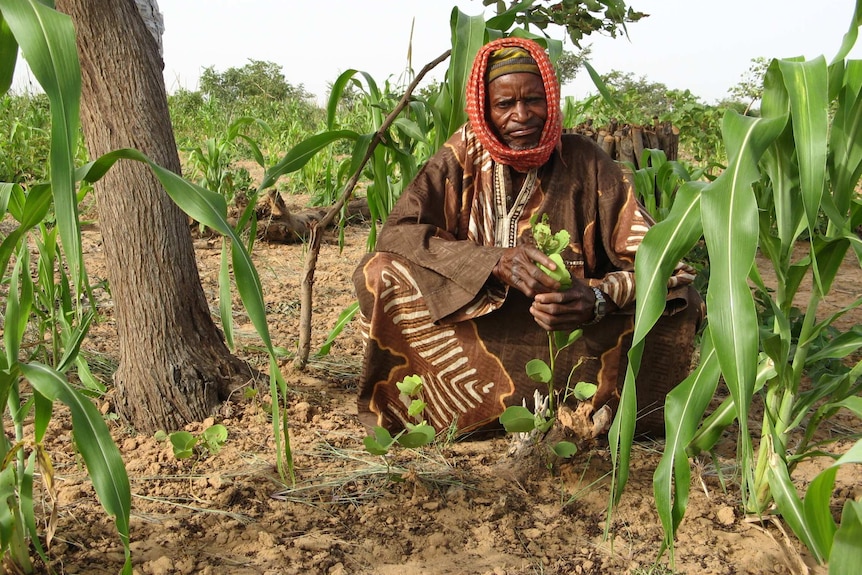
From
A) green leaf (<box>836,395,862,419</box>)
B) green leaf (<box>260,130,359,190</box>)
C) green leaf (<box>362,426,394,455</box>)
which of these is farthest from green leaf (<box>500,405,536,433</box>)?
green leaf (<box>260,130,359,190</box>)

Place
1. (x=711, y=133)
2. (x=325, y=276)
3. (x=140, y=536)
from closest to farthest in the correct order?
1. (x=140, y=536)
2. (x=325, y=276)
3. (x=711, y=133)

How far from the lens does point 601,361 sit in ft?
7.36

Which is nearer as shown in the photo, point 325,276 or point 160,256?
point 160,256

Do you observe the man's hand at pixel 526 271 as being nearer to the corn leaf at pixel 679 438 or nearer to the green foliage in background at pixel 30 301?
the corn leaf at pixel 679 438

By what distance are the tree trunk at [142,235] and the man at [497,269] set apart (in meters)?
0.49

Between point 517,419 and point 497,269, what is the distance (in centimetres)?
44

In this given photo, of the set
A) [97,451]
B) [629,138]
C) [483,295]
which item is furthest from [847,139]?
[629,138]

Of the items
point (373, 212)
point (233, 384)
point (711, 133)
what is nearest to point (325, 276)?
point (373, 212)

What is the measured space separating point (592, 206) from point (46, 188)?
1.51m

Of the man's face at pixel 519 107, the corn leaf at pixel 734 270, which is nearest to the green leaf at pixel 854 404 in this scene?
the corn leaf at pixel 734 270

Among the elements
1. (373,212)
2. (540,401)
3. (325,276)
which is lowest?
(540,401)

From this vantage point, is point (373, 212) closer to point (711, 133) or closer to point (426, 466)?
point (426, 466)

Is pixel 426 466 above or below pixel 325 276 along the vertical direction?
below

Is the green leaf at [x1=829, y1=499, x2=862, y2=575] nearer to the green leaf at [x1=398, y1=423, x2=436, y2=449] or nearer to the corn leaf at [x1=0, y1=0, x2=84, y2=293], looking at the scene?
the green leaf at [x1=398, y1=423, x2=436, y2=449]
